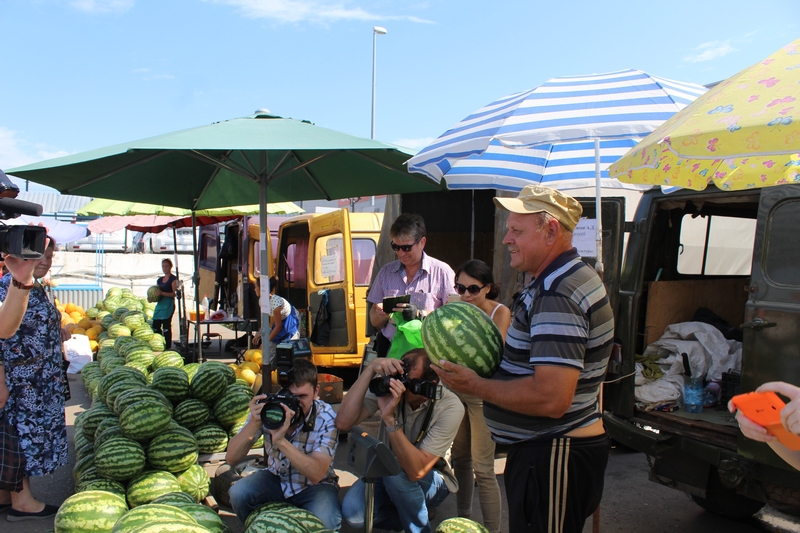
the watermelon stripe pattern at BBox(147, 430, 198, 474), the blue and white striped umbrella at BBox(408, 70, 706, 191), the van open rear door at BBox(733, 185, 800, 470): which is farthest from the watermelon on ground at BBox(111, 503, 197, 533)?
the van open rear door at BBox(733, 185, 800, 470)

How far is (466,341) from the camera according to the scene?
2.44 metres

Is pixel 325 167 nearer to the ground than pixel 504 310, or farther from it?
farther from it

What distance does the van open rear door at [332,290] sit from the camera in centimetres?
712

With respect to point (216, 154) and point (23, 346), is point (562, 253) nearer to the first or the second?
point (216, 154)

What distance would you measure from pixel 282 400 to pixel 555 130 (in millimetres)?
2292

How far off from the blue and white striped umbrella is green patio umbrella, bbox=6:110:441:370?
0.39 meters

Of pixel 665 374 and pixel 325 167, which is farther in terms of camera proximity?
pixel 325 167

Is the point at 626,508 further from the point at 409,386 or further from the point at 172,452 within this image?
the point at 172,452

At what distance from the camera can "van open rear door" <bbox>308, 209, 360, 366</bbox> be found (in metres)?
7.12

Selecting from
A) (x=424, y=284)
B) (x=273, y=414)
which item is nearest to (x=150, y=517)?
(x=273, y=414)

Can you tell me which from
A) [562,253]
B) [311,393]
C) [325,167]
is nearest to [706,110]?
[562,253]

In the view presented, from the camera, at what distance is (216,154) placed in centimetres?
434

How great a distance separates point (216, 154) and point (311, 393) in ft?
6.83

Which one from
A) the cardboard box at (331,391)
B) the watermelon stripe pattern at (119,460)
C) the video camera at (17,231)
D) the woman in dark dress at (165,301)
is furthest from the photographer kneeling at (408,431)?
the woman in dark dress at (165,301)
